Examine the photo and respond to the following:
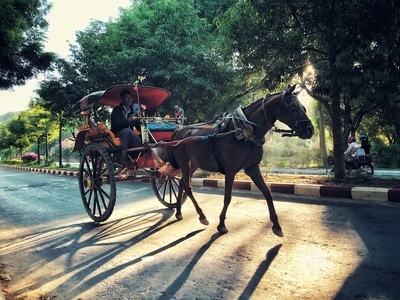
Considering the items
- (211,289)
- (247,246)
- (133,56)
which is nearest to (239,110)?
(247,246)

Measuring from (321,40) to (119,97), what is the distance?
4.75 metres

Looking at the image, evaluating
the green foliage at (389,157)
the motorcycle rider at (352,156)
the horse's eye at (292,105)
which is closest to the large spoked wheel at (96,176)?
the horse's eye at (292,105)

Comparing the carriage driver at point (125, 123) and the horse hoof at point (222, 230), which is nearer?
the horse hoof at point (222, 230)

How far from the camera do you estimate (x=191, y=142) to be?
16.6ft

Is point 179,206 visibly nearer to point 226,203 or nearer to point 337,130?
point 226,203

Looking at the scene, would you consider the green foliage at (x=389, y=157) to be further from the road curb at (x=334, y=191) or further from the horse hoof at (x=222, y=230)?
the horse hoof at (x=222, y=230)

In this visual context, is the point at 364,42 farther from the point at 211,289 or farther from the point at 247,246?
the point at 211,289

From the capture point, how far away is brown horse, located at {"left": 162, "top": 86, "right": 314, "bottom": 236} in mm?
4082

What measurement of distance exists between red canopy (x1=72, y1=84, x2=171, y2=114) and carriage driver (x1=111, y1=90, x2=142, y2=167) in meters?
0.19

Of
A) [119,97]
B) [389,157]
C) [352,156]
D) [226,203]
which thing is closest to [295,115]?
[226,203]

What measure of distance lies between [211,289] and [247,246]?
3.81ft

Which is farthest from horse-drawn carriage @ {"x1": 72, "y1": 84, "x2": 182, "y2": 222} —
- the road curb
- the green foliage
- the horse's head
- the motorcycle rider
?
the green foliage

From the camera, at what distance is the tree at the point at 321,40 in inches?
203

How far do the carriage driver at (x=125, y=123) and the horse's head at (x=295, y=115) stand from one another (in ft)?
8.48
